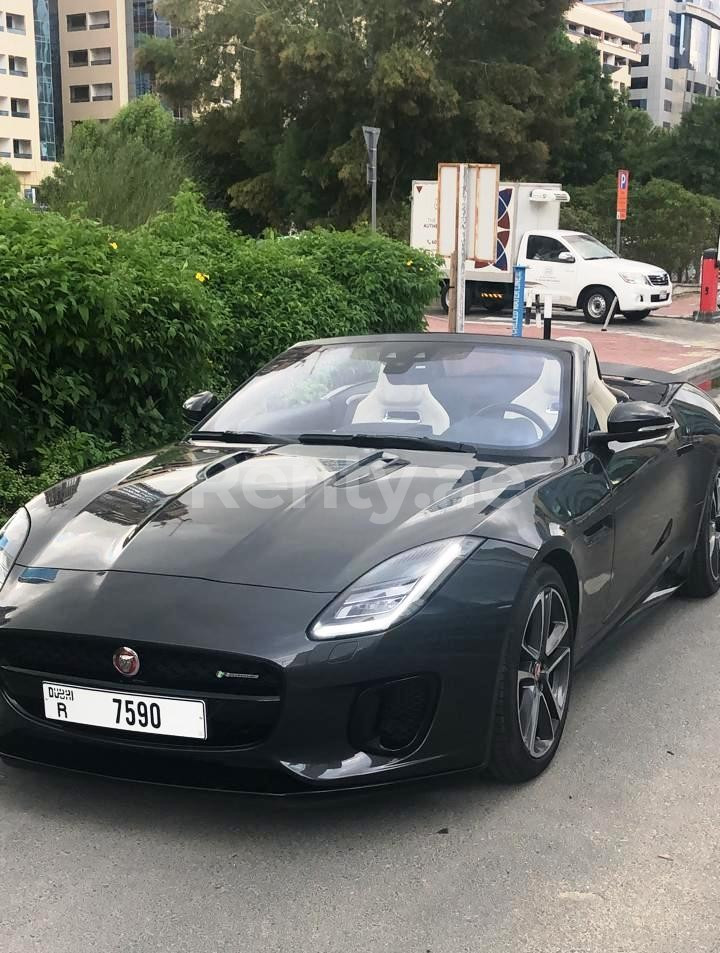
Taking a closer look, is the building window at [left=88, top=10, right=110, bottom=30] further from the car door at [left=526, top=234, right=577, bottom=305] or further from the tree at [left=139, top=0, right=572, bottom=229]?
the car door at [left=526, top=234, right=577, bottom=305]

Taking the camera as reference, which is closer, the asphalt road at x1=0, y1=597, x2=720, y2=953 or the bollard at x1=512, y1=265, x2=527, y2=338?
the asphalt road at x1=0, y1=597, x2=720, y2=953

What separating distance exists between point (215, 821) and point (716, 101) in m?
55.7

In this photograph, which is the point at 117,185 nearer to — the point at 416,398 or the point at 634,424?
the point at 416,398

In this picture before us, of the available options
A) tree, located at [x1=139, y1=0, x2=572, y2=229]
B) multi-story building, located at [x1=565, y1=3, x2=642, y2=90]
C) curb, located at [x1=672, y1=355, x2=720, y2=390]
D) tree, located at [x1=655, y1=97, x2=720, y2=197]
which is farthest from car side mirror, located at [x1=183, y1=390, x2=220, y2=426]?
multi-story building, located at [x1=565, y1=3, x2=642, y2=90]

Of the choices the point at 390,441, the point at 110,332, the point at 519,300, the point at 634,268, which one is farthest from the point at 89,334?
the point at 634,268

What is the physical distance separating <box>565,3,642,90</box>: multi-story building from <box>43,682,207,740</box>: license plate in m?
121

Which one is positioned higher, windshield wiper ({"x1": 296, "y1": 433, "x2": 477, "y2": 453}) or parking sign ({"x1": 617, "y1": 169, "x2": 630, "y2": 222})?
parking sign ({"x1": 617, "y1": 169, "x2": 630, "y2": 222})

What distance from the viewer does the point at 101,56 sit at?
100812 mm

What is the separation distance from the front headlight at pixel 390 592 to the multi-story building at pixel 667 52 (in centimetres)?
13841

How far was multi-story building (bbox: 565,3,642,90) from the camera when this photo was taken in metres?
119

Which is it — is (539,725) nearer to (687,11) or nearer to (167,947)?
(167,947)

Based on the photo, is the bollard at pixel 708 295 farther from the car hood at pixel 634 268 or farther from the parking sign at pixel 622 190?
the parking sign at pixel 622 190

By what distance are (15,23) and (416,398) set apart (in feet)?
310

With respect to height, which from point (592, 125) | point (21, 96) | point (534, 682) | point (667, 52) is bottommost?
point (534, 682)
